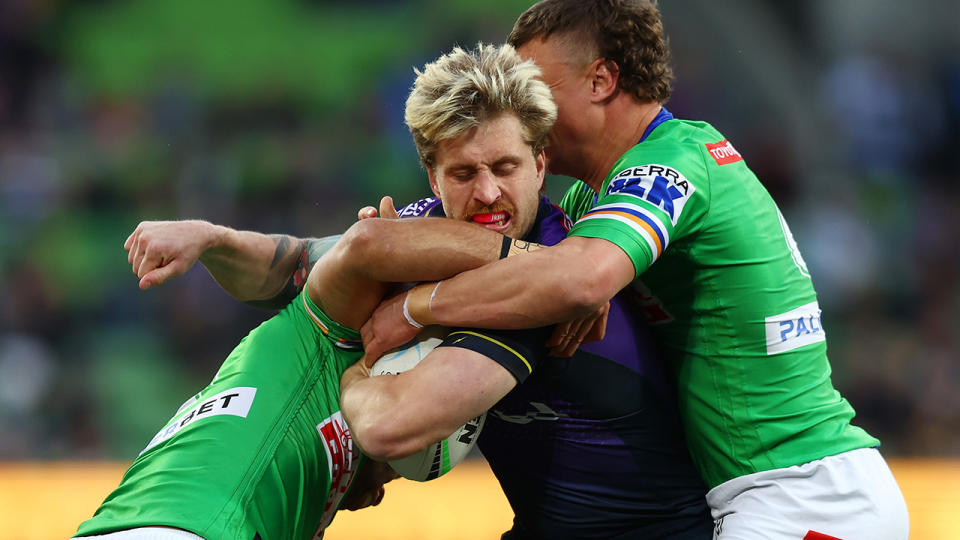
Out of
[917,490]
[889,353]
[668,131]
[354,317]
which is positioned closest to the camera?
[354,317]

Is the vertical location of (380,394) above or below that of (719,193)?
below

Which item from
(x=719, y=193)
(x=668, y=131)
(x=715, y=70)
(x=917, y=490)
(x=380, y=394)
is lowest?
(x=917, y=490)

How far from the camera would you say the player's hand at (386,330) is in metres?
2.91

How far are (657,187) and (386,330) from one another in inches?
36.9

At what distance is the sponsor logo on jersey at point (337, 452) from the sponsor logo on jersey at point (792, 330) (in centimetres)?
141

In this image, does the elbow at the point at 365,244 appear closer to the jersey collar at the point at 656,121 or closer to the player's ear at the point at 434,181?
the player's ear at the point at 434,181

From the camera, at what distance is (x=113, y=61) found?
1184 centimetres

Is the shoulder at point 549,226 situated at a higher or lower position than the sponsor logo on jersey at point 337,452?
higher

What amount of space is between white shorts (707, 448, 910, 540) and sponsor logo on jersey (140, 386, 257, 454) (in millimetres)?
1587

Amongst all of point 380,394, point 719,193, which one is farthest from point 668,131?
point 380,394

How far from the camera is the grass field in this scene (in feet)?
16.8

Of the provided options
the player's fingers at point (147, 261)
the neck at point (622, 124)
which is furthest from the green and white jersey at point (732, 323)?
the player's fingers at point (147, 261)

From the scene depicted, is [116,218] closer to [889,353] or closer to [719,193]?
[889,353]

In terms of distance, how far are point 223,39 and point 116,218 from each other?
280 cm
